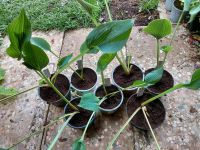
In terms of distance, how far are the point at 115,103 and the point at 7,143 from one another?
63cm

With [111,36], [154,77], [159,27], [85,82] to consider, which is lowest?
[85,82]

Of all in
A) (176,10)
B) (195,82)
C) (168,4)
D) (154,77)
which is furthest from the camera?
(168,4)

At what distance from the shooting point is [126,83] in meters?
1.44

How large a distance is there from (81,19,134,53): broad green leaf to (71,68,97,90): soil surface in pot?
470mm

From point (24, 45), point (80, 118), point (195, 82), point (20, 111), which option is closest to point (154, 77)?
point (195, 82)

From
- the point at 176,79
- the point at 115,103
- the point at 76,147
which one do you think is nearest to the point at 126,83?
the point at 115,103

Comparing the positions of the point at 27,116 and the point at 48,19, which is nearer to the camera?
the point at 27,116

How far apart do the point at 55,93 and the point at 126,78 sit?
40 centimetres

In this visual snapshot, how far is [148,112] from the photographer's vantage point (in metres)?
1.36

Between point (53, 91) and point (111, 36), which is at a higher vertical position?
point (111, 36)

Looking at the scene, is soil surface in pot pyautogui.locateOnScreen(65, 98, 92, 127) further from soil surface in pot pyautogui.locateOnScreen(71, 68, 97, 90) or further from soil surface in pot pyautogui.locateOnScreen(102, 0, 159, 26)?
soil surface in pot pyautogui.locateOnScreen(102, 0, 159, 26)

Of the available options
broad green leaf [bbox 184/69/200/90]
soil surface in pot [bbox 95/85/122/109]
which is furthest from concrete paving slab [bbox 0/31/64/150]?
broad green leaf [bbox 184/69/200/90]

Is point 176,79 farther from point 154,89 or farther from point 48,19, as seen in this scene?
point 48,19

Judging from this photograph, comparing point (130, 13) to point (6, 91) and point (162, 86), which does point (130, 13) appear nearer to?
point (162, 86)
